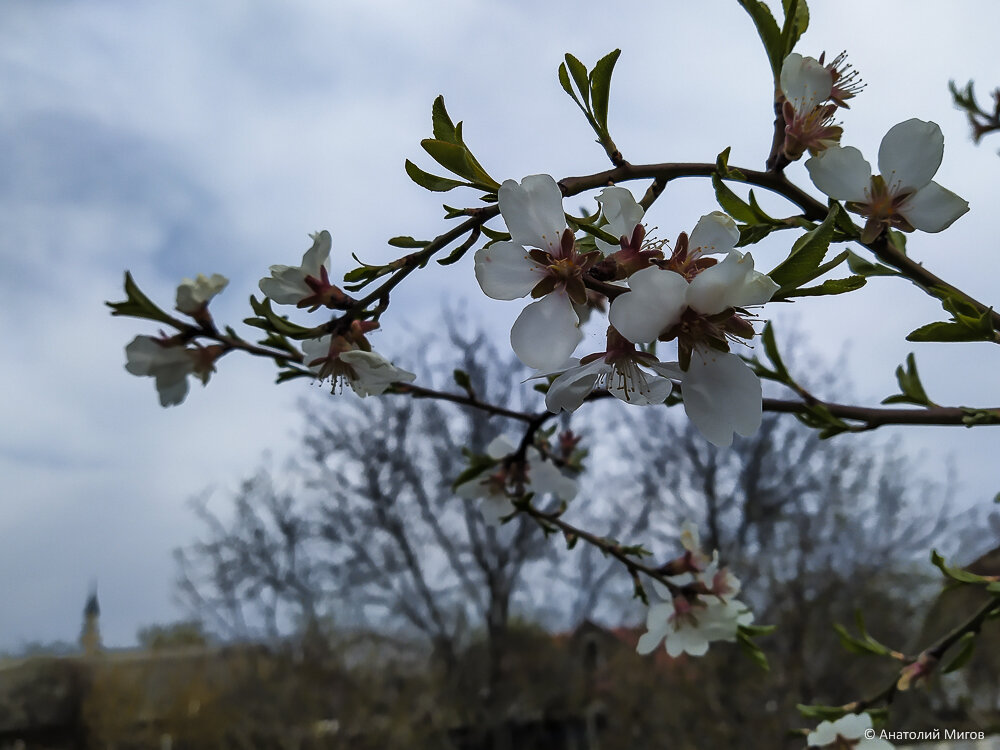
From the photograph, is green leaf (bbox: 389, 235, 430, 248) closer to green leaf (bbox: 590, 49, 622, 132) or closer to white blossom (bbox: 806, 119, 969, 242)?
green leaf (bbox: 590, 49, 622, 132)

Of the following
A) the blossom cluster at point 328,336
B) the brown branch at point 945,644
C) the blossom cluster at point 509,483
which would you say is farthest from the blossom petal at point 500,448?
the brown branch at point 945,644

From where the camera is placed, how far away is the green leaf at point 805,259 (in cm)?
30

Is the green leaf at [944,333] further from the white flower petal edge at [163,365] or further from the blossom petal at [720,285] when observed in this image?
the white flower petal edge at [163,365]

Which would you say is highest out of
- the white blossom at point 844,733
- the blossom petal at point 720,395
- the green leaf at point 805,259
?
the green leaf at point 805,259

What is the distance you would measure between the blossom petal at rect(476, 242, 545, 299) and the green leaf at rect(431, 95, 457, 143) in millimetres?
64

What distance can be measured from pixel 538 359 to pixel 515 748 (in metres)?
6.17

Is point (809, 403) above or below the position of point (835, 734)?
above

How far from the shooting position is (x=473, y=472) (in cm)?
77

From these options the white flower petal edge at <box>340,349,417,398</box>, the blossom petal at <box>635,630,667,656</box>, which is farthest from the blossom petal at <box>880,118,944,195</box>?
the blossom petal at <box>635,630,667,656</box>

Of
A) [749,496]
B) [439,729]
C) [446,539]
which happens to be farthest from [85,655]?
[749,496]

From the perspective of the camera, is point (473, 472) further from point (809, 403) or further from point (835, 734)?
point (835, 734)

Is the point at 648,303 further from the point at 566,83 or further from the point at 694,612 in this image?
the point at 694,612

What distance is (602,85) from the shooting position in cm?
39

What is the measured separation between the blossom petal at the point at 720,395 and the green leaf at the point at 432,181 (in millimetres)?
154
